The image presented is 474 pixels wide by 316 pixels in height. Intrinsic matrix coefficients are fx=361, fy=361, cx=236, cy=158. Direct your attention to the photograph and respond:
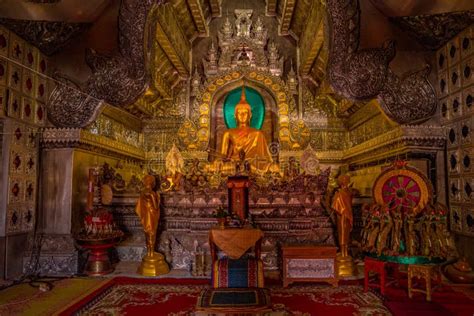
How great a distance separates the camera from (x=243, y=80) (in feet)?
34.8

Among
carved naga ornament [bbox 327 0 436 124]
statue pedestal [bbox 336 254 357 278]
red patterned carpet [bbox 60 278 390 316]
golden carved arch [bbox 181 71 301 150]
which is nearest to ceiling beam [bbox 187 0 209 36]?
golden carved arch [bbox 181 71 301 150]

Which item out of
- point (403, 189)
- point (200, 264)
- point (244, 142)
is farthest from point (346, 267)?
point (244, 142)

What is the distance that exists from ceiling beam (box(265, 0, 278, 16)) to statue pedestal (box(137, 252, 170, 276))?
7.88 meters

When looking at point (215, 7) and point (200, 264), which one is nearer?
point (200, 264)

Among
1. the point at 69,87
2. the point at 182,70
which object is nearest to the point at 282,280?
the point at 69,87

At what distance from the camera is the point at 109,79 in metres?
6.50

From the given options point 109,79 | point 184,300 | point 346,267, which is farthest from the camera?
point 109,79

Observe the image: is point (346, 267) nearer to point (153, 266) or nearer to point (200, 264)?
point (200, 264)

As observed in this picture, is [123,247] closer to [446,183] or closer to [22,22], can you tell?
[22,22]

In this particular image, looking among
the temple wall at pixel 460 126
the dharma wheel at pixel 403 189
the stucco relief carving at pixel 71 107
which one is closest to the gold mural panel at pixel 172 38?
the stucco relief carving at pixel 71 107

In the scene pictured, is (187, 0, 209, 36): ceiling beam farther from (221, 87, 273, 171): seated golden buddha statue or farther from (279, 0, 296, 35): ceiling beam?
(221, 87, 273, 171): seated golden buddha statue

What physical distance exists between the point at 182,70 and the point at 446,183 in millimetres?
7156

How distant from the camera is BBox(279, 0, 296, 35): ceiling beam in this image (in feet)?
30.4

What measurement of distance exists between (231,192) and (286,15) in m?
6.00
